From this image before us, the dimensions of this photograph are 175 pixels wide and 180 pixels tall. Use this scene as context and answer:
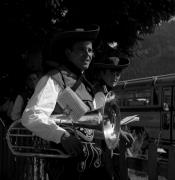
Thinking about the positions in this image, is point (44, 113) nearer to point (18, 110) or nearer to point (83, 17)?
point (18, 110)

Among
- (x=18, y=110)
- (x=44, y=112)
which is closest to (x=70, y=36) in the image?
(x=44, y=112)

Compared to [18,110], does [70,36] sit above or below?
above

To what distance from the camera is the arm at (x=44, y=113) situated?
2199 mm

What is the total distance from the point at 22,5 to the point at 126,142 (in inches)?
122

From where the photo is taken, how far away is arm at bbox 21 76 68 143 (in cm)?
220

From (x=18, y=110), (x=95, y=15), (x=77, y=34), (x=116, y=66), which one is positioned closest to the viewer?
(x=77, y=34)

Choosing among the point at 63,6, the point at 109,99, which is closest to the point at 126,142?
the point at 109,99

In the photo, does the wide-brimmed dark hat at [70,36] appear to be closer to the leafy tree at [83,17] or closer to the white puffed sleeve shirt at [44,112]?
the white puffed sleeve shirt at [44,112]

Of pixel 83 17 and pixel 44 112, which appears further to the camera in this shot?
pixel 83 17

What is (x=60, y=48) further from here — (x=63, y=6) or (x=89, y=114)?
(x=63, y=6)

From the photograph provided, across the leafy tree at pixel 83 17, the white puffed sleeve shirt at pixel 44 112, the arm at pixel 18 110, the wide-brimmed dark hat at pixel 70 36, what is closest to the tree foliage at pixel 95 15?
the leafy tree at pixel 83 17

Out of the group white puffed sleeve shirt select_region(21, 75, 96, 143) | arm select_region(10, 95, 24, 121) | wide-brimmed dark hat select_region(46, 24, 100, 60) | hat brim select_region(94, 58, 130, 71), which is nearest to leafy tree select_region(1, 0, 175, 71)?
arm select_region(10, 95, 24, 121)

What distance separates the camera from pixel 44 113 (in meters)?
2.28

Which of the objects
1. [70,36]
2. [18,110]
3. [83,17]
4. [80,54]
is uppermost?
[83,17]
